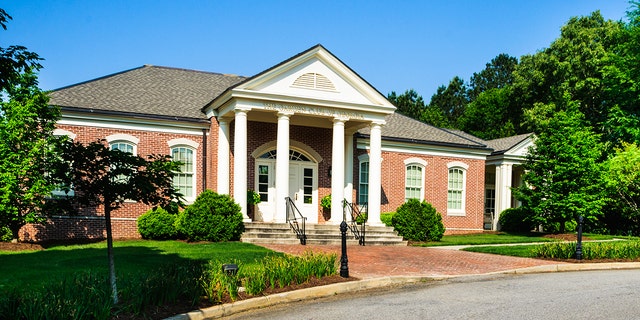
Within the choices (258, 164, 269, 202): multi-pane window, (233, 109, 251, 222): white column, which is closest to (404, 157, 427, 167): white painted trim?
→ (258, 164, 269, 202): multi-pane window

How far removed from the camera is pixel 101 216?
20.0m

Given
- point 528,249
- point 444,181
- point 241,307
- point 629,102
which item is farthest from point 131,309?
point 629,102

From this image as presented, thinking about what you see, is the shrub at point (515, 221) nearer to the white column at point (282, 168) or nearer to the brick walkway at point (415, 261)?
the brick walkway at point (415, 261)

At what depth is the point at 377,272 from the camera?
12672 mm

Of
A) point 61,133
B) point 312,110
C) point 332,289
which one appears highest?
point 312,110

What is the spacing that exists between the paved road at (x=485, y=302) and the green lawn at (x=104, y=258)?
3.24m

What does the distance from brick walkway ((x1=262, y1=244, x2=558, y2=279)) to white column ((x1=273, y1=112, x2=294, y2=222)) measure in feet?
7.34

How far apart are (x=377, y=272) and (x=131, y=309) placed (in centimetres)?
623

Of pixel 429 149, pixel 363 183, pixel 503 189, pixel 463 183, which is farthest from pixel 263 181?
pixel 503 189

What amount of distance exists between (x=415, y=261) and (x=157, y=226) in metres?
9.21

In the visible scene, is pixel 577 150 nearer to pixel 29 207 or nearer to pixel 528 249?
pixel 528 249

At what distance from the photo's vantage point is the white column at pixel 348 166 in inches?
894

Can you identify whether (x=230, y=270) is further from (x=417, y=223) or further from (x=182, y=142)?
(x=182, y=142)

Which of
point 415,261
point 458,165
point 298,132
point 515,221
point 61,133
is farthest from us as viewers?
point 515,221
